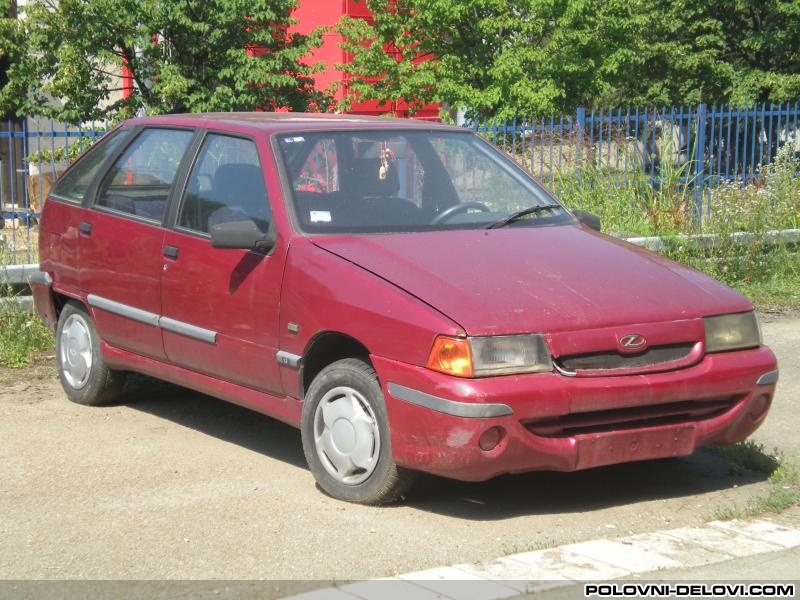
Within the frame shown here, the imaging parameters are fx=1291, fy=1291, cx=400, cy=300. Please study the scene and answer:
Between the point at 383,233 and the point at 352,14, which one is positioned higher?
the point at 352,14

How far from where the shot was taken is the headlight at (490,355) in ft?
16.8

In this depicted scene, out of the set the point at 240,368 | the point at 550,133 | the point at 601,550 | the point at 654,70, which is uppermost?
the point at 654,70

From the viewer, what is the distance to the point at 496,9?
18.9 meters

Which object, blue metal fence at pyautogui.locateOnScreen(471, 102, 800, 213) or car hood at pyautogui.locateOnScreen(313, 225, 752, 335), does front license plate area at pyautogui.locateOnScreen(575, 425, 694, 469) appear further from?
blue metal fence at pyautogui.locateOnScreen(471, 102, 800, 213)

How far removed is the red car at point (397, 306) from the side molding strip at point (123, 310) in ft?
0.05

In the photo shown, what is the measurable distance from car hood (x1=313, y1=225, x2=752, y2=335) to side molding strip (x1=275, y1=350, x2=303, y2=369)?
51 cm

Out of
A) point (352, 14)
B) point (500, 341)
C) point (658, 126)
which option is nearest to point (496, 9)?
point (352, 14)

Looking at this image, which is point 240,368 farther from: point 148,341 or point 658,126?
point 658,126

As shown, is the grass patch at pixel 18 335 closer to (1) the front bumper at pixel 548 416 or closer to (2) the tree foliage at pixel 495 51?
(1) the front bumper at pixel 548 416

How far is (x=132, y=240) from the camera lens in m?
6.96

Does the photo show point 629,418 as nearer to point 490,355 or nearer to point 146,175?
point 490,355

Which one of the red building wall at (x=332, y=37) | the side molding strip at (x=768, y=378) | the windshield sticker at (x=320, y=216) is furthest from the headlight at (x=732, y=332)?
the red building wall at (x=332, y=37)

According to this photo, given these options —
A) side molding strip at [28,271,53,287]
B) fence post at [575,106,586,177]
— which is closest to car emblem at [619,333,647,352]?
side molding strip at [28,271,53,287]

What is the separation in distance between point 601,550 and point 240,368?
6.95 feet
